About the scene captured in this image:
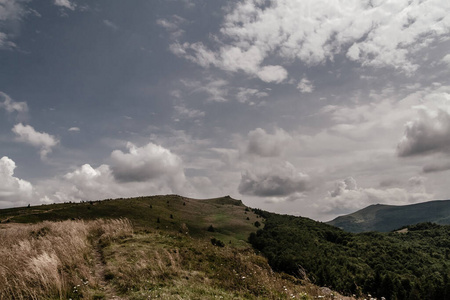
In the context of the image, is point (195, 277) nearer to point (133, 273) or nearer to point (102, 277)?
point (133, 273)

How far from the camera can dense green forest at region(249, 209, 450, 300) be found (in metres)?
82.3

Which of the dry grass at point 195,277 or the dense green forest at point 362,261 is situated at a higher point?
the dry grass at point 195,277

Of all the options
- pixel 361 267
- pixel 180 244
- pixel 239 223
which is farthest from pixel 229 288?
pixel 361 267

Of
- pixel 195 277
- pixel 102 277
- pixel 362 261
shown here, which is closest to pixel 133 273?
pixel 102 277

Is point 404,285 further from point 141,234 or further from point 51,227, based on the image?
point 51,227

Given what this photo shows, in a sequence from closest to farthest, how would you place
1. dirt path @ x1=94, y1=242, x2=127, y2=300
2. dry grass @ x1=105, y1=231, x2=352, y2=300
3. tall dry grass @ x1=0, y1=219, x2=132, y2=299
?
tall dry grass @ x1=0, y1=219, x2=132, y2=299 → dirt path @ x1=94, y1=242, x2=127, y2=300 → dry grass @ x1=105, y1=231, x2=352, y2=300

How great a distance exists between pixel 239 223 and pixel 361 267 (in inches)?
2146

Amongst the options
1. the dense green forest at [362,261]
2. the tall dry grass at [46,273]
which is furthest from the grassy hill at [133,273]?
the dense green forest at [362,261]

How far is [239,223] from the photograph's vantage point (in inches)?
4663

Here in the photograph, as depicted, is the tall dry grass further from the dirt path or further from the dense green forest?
the dense green forest

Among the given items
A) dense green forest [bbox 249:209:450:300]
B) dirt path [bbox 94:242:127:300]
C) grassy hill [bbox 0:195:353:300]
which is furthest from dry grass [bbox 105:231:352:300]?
dense green forest [bbox 249:209:450:300]

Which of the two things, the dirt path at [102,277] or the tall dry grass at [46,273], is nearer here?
the tall dry grass at [46,273]

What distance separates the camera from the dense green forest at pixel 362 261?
3241 inches

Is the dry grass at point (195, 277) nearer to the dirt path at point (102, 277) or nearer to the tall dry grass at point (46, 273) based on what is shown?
the dirt path at point (102, 277)
